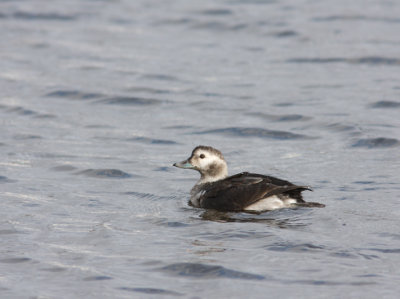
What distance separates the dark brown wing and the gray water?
0.46 ft

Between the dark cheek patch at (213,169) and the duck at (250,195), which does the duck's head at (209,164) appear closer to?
the dark cheek patch at (213,169)

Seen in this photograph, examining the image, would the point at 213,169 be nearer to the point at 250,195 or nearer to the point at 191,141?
the point at 250,195

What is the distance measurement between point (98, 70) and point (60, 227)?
30.7 feet

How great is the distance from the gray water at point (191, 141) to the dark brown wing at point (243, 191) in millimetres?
141

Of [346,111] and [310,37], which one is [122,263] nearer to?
[346,111]

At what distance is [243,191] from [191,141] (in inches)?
154

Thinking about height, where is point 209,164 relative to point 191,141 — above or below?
above

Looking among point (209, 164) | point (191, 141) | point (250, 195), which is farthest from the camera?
point (191, 141)

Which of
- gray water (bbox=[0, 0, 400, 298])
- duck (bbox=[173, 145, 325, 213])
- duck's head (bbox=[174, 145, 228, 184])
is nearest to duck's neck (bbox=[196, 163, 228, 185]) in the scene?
duck's head (bbox=[174, 145, 228, 184])

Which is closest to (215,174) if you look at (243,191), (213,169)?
(213,169)

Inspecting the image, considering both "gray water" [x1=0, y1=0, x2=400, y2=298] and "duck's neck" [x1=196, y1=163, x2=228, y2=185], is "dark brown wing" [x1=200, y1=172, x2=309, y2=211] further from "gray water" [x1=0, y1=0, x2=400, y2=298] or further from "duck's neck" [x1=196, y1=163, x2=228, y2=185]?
"duck's neck" [x1=196, y1=163, x2=228, y2=185]

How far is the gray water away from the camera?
7.82 m

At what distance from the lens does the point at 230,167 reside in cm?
1206

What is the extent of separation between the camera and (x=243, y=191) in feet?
31.6
